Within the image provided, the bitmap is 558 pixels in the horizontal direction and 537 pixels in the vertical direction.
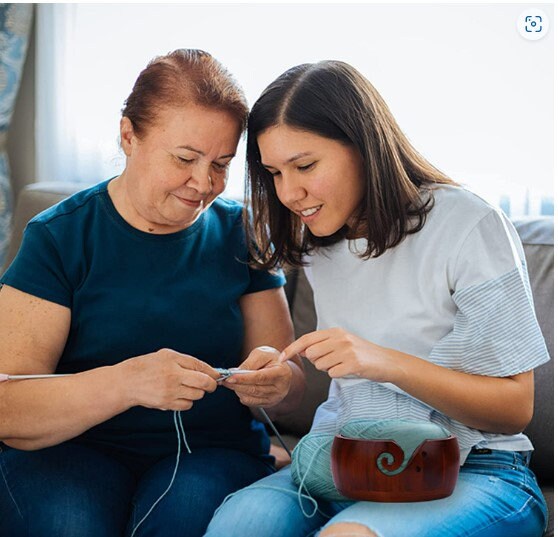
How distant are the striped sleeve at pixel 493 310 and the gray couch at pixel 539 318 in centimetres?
36

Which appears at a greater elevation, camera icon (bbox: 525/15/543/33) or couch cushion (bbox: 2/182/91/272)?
camera icon (bbox: 525/15/543/33)

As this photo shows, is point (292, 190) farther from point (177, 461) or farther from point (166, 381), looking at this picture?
point (177, 461)

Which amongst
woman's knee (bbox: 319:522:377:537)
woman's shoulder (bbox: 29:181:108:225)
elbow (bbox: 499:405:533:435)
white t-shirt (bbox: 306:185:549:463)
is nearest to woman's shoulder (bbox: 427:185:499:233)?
white t-shirt (bbox: 306:185:549:463)

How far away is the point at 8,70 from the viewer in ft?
10.6

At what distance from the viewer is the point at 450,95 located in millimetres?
2428

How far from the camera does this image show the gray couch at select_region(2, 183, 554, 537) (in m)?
1.81

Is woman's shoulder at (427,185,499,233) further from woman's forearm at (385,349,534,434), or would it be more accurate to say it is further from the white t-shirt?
woman's forearm at (385,349,534,434)

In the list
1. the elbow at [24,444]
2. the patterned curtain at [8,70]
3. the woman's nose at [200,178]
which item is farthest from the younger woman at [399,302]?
the patterned curtain at [8,70]

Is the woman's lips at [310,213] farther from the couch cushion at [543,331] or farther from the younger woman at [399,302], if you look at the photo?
the couch cushion at [543,331]

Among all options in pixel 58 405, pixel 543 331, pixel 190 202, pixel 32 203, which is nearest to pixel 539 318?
pixel 543 331

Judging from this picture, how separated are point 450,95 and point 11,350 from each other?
1420 millimetres

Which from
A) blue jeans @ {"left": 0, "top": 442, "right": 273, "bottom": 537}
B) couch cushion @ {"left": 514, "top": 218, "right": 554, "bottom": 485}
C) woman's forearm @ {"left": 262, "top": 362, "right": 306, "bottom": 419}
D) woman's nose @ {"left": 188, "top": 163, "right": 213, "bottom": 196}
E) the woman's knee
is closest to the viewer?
the woman's knee

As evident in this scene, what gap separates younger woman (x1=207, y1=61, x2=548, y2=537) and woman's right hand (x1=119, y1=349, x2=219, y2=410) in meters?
0.15

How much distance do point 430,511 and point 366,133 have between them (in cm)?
61
